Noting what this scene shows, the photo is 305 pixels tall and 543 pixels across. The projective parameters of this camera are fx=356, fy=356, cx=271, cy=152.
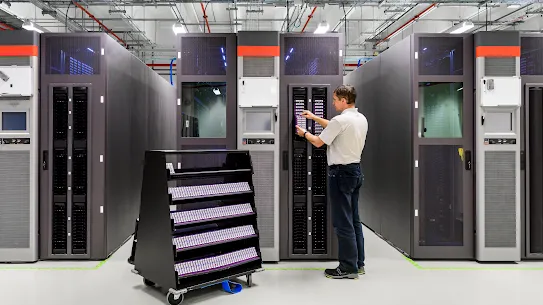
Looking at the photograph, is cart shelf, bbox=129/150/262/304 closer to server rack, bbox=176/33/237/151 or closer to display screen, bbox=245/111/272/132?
display screen, bbox=245/111/272/132

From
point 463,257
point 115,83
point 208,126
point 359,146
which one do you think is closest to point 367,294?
point 359,146

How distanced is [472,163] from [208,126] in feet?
10.5

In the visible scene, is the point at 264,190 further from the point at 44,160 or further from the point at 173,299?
the point at 44,160

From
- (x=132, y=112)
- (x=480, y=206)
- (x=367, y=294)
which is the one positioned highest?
(x=132, y=112)

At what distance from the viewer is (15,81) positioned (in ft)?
13.3

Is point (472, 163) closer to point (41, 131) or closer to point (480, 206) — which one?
point (480, 206)

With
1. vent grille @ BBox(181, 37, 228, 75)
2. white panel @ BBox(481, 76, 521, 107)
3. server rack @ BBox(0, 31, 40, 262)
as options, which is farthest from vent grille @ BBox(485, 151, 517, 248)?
server rack @ BBox(0, 31, 40, 262)

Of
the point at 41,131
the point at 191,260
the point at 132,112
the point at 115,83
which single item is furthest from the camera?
the point at 132,112

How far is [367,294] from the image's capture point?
3.23 metres

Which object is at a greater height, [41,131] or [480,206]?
[41,131]

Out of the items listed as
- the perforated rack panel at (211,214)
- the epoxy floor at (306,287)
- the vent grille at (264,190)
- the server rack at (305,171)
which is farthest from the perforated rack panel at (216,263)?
the server rack at (305,171)

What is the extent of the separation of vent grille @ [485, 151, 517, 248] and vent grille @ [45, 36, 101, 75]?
481 centimetres

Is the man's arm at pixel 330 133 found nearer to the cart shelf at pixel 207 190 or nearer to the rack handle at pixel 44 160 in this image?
the cart shelf at pixel 207 190

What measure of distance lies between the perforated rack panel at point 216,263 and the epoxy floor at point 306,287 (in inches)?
9.8
